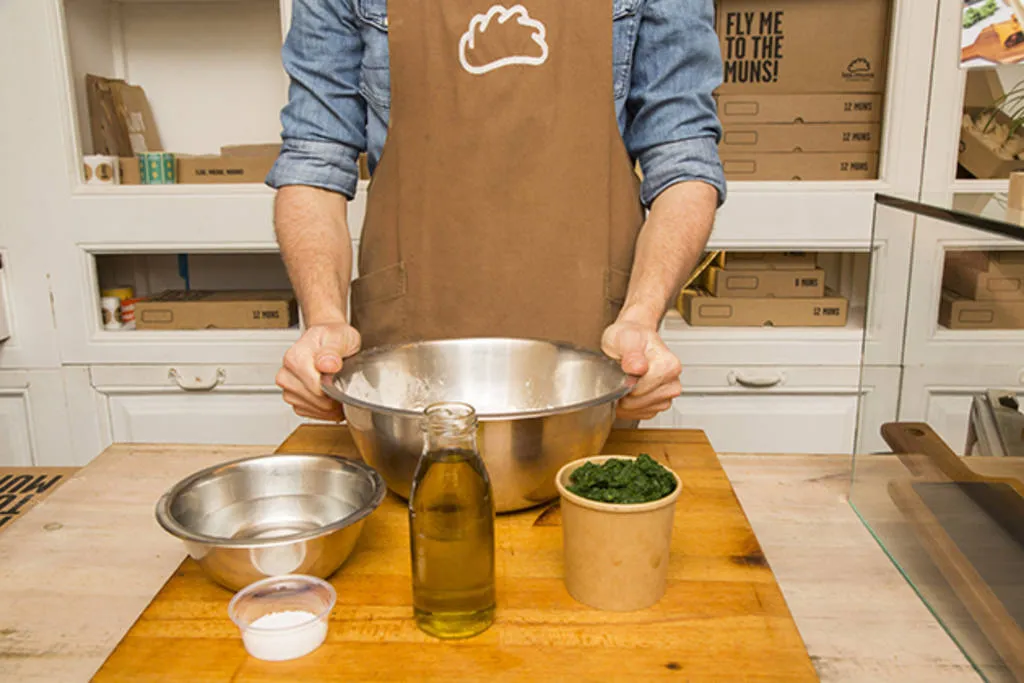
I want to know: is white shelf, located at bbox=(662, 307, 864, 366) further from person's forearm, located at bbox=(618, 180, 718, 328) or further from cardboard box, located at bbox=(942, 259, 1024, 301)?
cardboard box, located at bbox=(942, 259, 1024, 301)

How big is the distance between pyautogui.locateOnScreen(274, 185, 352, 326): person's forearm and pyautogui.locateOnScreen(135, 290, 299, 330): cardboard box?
101cm

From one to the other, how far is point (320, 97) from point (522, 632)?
0.97 m

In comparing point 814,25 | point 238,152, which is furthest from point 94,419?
point 814,25

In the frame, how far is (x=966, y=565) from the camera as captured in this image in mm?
917

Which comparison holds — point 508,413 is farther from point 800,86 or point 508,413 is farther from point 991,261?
point 800,86

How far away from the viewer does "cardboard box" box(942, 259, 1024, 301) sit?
3.14ft

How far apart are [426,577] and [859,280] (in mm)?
2131

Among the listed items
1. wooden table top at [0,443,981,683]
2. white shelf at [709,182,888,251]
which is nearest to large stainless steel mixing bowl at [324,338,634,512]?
wooden table top at [0,443,981,683]

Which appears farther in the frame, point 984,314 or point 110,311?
point 110,311

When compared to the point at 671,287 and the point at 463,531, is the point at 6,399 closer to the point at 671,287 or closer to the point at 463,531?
the point at 671,287

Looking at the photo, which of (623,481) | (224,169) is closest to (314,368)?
(623,481)

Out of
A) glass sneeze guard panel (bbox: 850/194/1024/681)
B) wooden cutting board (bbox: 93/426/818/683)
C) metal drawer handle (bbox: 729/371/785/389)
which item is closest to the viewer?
wooden cutting board (bbox: 93/426/818/683)

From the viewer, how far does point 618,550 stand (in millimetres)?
691

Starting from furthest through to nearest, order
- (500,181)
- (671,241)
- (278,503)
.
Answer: (500,181)
(671,241)
(278,503)
